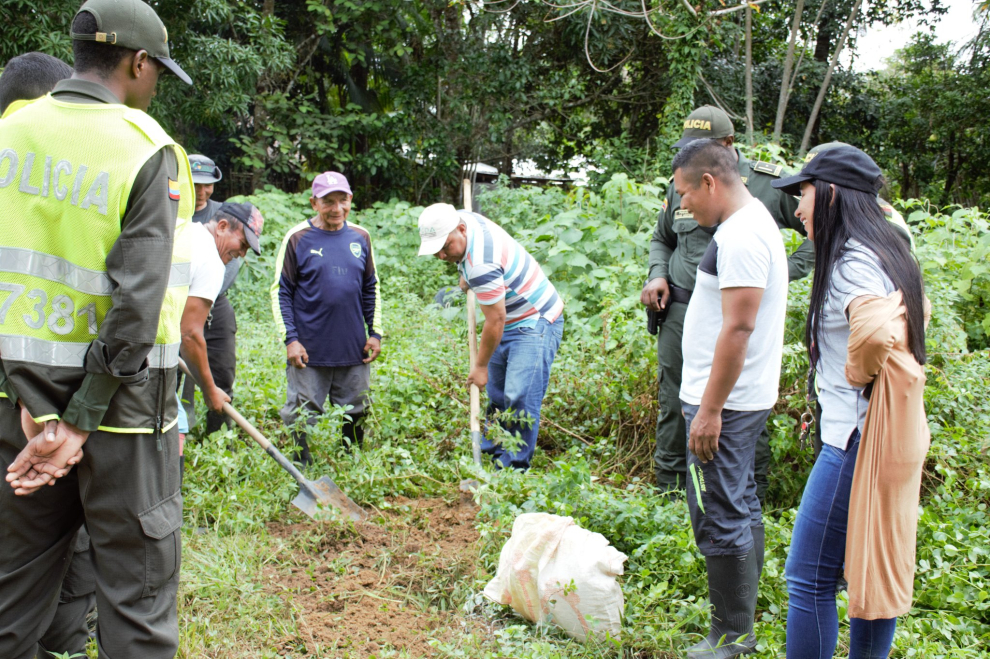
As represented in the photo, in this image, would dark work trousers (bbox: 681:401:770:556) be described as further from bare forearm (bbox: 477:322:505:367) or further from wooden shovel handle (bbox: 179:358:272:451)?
wooden shovel handle (bbox: 179:358:272:451)

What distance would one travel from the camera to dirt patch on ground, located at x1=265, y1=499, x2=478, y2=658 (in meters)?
2.86

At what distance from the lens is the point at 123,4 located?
6.26ft

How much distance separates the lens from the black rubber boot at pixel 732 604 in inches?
104

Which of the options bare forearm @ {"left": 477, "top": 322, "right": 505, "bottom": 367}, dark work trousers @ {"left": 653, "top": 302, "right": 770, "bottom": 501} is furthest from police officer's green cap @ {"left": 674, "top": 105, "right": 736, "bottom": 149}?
bare forearm @ {"left": 477, "top": 322, "right": 505, "bottom": 367}

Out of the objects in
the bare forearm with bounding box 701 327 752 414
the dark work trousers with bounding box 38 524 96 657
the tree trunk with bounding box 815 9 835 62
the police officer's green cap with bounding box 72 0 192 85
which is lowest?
the dark work trousers with bounding box 38 524 96 657

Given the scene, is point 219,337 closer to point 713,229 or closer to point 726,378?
point 713,229

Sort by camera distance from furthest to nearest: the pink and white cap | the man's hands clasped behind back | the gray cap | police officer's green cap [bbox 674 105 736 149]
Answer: the gray cap
the pink and white cap
police officer's green cap [bbox 674 105 736 149]
the man's hands clasped behind back

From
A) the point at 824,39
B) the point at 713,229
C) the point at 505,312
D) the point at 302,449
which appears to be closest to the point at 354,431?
the point at 302,449

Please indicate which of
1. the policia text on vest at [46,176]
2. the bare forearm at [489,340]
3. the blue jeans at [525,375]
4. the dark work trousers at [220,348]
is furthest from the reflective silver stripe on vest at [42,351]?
the dark work trousers at [220,348]

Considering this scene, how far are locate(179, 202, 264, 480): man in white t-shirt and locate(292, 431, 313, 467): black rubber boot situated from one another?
24.4 inches

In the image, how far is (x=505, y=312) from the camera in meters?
4.12

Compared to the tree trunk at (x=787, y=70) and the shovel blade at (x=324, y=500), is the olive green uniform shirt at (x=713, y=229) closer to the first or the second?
the shovel blade at (x=324, y=500)

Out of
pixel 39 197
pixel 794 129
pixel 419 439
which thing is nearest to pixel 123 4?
pixel 39 197

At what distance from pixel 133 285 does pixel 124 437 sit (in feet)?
1.34
